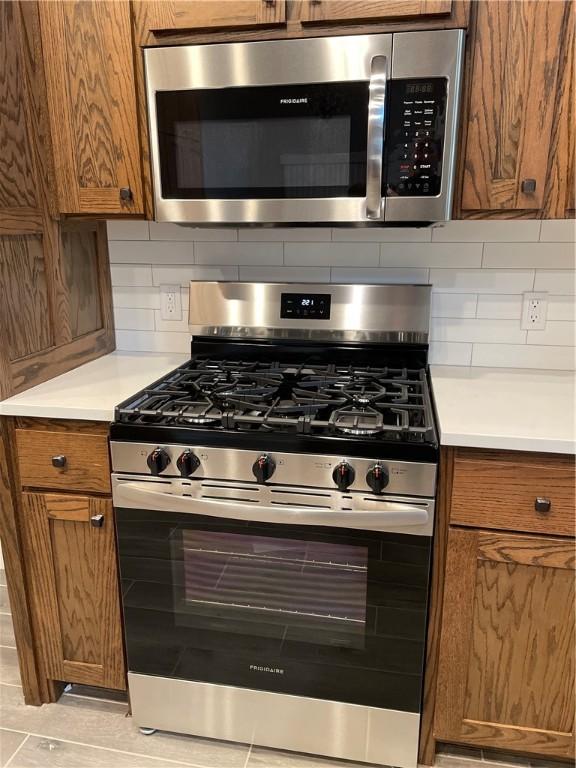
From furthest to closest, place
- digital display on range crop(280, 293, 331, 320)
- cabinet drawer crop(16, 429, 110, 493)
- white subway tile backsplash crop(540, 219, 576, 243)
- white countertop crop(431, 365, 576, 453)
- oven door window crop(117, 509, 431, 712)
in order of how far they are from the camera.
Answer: digital display on range crop(280, 293, 331, 320) < white subway tile backsplash crop(540, 219, 576, 243) < cabinet drawer crop(16, 429, 110, 493) < oven door window crop(117, 509, 431, 712) < white countertop crop(431, 365, 576, 453)

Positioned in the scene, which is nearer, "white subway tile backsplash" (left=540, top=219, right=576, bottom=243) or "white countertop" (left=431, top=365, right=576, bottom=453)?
"white countertop" (left=431, top=365, right=576, bottom=453)

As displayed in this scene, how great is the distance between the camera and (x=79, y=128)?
160 centimetres

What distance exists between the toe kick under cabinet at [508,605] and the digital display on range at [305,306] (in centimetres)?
69

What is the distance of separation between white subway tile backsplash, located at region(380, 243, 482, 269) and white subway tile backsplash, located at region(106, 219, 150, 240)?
0.81 metres

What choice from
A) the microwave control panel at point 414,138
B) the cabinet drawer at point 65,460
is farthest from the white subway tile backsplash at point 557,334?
the cabinet drawer at point 65,460

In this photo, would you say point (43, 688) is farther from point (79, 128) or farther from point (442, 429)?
point (79, 128)

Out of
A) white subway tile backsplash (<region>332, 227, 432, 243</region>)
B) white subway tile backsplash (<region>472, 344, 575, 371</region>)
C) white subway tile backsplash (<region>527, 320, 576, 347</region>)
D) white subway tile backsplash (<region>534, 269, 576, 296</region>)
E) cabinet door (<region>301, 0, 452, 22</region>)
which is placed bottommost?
white subway tile backsplash (<region>472, 344, 575, 371</region>)

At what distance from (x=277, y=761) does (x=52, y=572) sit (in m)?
0.80

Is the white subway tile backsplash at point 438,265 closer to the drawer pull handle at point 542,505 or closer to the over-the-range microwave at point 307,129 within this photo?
the over-the-range microwave at point 307,129

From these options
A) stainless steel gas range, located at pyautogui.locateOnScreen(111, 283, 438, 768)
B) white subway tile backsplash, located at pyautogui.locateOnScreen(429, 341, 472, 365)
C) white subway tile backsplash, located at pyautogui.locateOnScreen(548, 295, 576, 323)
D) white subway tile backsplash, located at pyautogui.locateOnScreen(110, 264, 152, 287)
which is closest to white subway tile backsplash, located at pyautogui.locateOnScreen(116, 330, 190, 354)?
white subway tile backsplash, located at pyautogui.locateOnScreen(110, 264, 152, 287)

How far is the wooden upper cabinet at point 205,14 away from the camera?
142 cm

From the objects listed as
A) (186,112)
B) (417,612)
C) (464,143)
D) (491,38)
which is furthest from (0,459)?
(491,38)

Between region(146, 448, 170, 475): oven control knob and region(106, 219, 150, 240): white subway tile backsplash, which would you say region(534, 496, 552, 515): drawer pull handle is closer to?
region(146, 448, 170, 475): oven control knob

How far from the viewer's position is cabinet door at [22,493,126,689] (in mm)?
1541
